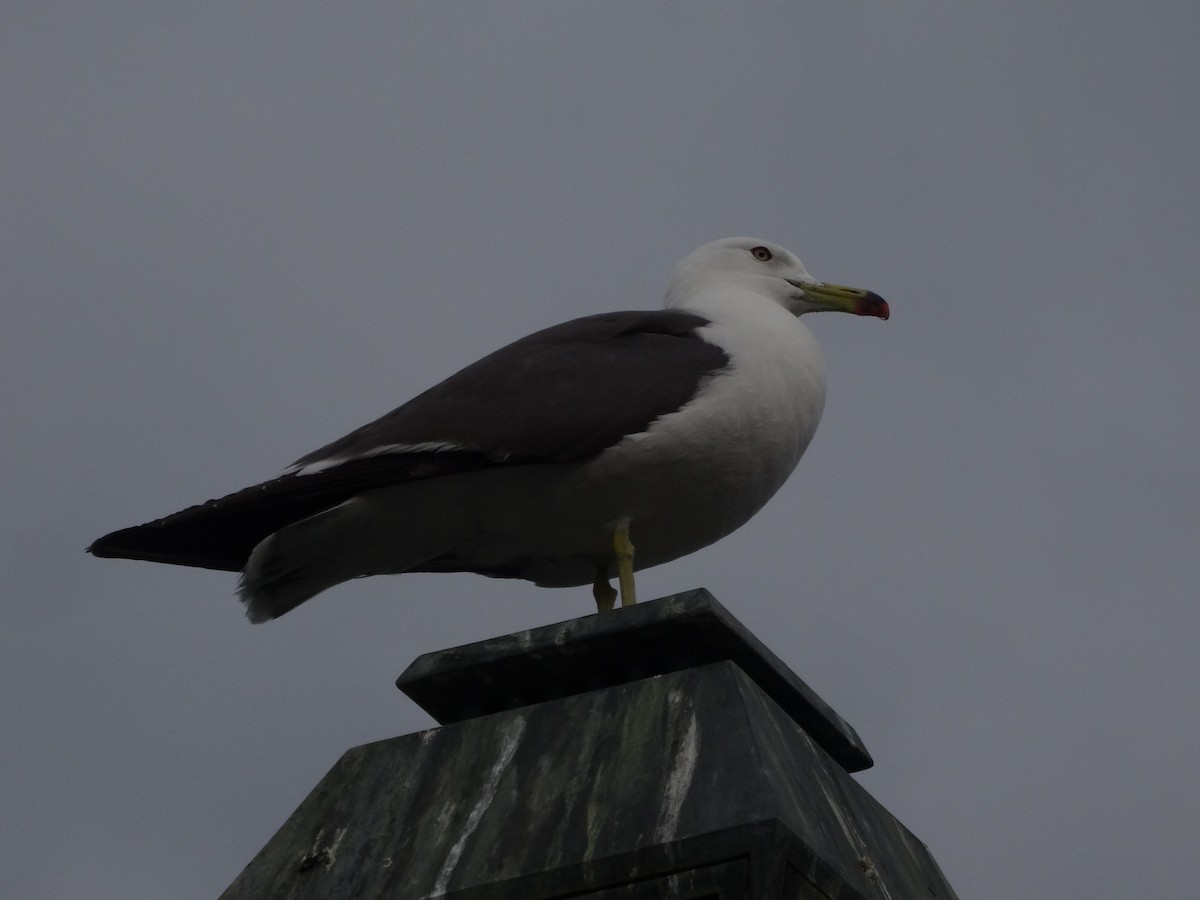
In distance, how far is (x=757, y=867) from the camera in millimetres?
2562

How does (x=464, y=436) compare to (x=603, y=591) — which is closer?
(x=464, y=436)

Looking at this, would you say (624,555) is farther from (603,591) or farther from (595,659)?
(595,659)

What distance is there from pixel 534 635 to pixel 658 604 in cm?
26

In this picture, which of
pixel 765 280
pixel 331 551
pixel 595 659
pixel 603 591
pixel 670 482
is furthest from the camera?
pixel 765 280

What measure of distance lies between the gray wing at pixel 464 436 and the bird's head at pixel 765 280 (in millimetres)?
1414

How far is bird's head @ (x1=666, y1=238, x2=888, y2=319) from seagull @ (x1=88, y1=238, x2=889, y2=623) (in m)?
1.27

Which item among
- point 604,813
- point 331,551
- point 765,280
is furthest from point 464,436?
point 604,813

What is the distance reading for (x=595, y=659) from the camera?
3311mm

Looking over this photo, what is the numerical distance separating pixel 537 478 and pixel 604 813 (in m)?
2.22

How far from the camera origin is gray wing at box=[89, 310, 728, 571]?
4.81m

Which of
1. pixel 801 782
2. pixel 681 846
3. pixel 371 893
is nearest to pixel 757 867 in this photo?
pixel 681 846

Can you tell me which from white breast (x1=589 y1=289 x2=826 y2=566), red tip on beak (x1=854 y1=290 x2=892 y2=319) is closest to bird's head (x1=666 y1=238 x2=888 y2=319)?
red tip on beak (x1=854 y1=290 x2=892 y2=319)

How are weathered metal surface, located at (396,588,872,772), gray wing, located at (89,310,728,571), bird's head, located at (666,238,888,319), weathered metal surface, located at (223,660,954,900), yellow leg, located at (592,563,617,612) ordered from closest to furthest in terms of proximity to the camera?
weathered metal surface, located at (223,660,954,900)
weathered metal surface, located at (396,588,872,772)
gray wing, located at (89,310,728,571)
yellow leg, located at (592,563,617,612)
bird's head, located at (666,238,888,319)

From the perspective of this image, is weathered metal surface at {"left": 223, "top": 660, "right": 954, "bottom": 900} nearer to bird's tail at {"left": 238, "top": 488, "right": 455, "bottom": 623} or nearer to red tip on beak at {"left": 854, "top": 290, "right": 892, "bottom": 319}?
bird's tail at {"left": 238, "top": 488, "right": 455, "bottom": 623}
